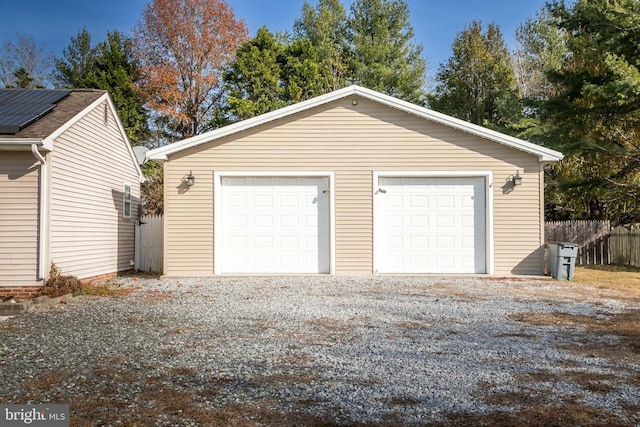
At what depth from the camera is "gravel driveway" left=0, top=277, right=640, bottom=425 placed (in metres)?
3.38

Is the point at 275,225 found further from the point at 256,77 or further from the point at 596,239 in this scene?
the point at 256,77

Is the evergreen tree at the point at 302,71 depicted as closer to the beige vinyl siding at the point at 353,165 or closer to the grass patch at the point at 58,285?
the beige vinyl siding at the point at 353,165

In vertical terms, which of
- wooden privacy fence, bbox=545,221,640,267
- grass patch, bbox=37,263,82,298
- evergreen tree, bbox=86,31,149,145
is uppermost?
evergreen tree, bbox=86,31,149,145

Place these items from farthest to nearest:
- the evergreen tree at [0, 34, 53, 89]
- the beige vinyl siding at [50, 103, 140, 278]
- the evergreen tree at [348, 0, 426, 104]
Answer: the evergreen tree at [348, 0, 426, 104]
the evergreen tree at [0, 34, 53, 89]
the beige vinyl siding at [50, 103, 140, 278]

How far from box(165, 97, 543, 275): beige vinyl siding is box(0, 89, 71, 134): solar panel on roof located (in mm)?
2671

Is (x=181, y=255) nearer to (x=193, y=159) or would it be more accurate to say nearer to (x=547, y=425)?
(x=193, y=159)

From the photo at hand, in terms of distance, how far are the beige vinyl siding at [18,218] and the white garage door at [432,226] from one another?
675cm

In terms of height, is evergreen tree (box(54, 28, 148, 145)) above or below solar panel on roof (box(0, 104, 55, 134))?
above

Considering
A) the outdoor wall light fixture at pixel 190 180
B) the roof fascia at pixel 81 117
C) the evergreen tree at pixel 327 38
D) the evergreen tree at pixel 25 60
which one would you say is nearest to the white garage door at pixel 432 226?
the outdoor wall light fixture at pixel 190 180

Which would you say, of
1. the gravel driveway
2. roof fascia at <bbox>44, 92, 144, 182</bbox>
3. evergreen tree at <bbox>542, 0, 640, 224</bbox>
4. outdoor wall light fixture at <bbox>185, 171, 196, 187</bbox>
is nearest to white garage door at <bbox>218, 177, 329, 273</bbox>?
outdoor wall light fixture at <bbox>185, 171, 196, 187</bbox>

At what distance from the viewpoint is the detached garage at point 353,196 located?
11570mm

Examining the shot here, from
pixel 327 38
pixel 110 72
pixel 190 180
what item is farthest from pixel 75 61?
pixel 190 180

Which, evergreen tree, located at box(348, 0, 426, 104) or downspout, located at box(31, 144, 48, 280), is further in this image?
evergreen tree, located at box(348, 0, 426, 104)

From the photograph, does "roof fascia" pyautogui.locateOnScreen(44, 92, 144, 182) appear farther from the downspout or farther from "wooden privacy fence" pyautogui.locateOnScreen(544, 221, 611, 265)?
Result: "wooden privacy fence" pyautogui.locateOnScreen(544, 221, 611, 265)
